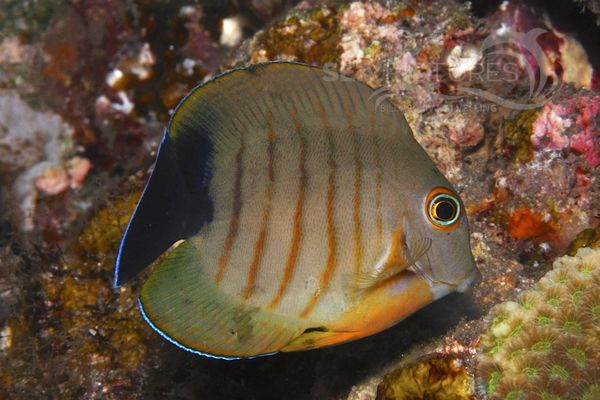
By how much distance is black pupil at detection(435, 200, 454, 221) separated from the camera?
1939mm

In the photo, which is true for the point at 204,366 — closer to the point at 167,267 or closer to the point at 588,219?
the point at 167,267

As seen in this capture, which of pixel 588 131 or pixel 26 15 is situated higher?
pixel 26 15

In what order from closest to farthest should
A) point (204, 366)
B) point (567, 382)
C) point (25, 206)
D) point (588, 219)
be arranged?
point (567, 382) → point (588, 219) → point (204, 366) → point (25, 206)

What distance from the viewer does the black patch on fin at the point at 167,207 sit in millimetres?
1869

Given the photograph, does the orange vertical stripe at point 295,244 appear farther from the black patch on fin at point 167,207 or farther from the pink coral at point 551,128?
the pink coral at point 551,128

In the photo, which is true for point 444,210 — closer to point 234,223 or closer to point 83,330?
point 234,223

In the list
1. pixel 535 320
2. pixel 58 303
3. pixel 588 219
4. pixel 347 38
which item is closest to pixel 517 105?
pixel 588 219

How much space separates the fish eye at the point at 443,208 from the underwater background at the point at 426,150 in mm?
929

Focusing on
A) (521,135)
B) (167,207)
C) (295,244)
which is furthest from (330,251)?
(521,135)

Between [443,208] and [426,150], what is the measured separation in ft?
5.45

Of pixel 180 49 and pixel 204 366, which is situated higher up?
pixel 180 49

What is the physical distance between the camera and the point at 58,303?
13.6 feet

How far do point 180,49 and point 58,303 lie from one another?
9.54 feet

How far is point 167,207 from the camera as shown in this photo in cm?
191
